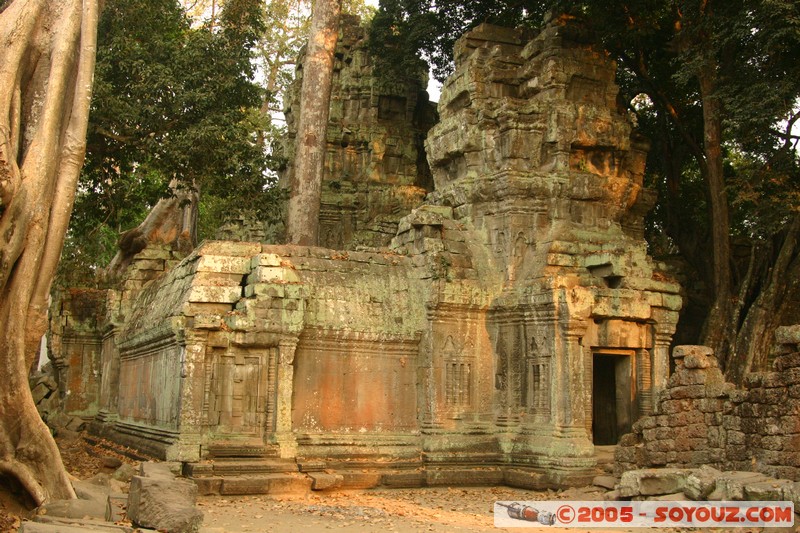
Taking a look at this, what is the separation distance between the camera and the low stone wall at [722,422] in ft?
33.7

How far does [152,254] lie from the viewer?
17156mm

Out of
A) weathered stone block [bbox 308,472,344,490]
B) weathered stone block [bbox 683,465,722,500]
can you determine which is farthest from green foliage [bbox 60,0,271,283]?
weathered stone block [bbox 683,465,722,500]

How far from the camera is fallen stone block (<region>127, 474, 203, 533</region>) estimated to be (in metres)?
7.82

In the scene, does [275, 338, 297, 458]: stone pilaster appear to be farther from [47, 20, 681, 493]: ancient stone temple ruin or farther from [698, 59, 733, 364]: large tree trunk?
[698, 59, 733, 364]: large tree trunk

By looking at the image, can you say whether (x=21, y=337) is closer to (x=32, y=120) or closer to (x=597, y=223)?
(x=32, y=120)

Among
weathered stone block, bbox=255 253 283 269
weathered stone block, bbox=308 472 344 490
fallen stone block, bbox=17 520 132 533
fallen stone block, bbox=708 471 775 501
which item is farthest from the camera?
weathered stone block, bbox=255 253 283 269

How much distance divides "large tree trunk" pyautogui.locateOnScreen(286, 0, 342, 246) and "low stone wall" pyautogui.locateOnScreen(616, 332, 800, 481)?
26.5ft

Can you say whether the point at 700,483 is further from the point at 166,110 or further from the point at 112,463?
the point at 166,110

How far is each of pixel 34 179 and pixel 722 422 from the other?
8485 mm

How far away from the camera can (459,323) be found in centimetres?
1408

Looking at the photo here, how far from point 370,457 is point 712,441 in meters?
4.65

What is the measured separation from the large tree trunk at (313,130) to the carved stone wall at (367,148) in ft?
10.8

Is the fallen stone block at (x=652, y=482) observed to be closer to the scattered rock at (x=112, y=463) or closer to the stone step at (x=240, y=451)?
the stone step at (x=240, y=451)

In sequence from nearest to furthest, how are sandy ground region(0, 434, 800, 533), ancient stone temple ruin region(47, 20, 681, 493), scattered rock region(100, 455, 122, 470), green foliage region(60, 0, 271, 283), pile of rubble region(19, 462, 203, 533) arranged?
1. pile of rubble region(19, 462, 203, 533)
2. sandy ground region(0, 434, 800, 533)
3. ancient stone temple ruin region(47, 20, 681, 493)
4. scattered rock region(100, 455, 122, 470)
5. green foliage region(60, 0, 271, 283)
